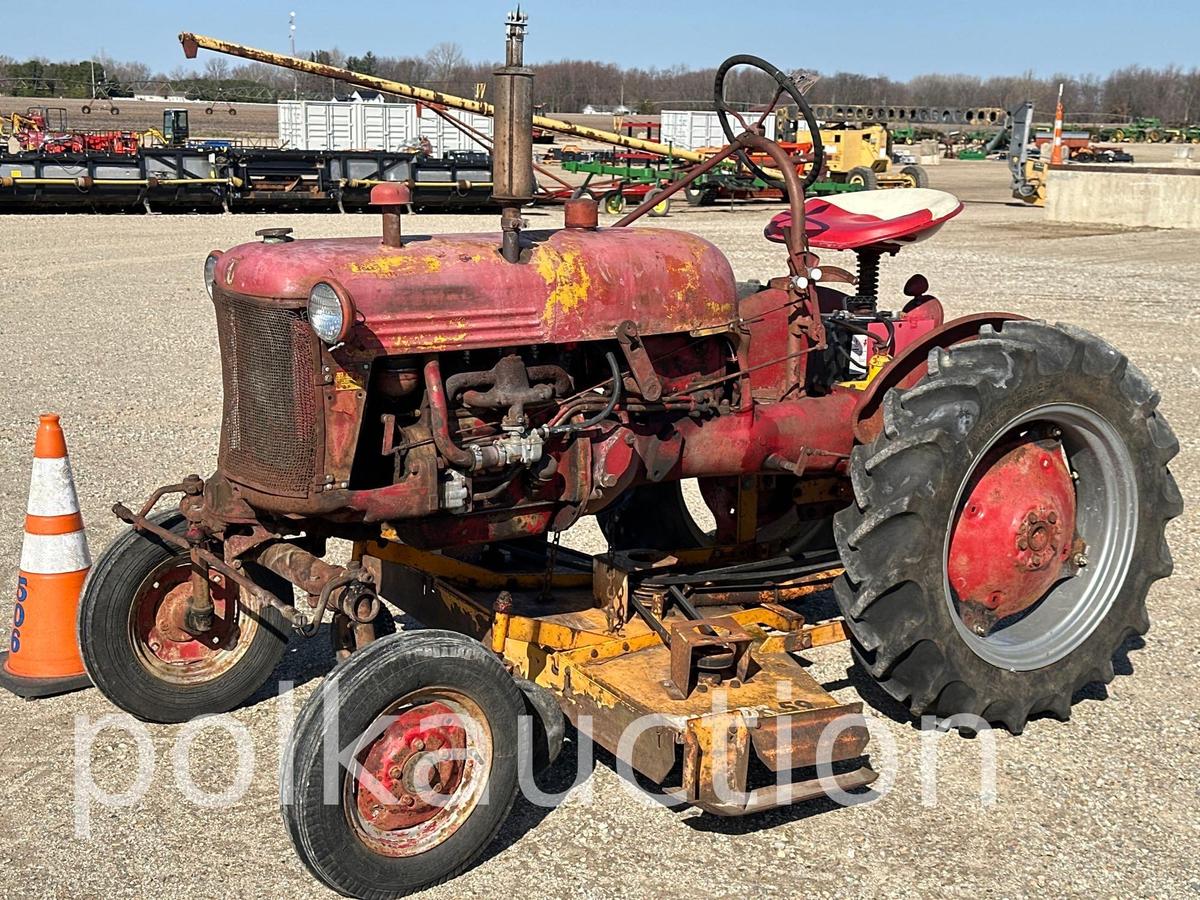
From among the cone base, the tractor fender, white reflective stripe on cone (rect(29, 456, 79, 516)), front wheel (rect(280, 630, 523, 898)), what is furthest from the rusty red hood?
the cone base

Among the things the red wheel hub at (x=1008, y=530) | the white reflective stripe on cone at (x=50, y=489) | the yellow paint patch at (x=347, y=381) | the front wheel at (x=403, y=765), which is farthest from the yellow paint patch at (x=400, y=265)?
the red wheel hub at (x=1008, y=530)

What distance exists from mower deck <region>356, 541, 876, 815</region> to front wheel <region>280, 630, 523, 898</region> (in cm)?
45

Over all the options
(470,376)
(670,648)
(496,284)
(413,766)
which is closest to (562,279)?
(496,284)

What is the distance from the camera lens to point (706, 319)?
14.6 ft

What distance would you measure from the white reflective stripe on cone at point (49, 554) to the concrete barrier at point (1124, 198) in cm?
2214

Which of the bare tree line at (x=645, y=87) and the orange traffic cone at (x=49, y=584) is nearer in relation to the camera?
the orange traffic cone at (x=49, y=584)

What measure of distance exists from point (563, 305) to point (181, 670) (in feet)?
6.43

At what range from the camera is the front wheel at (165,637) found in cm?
454

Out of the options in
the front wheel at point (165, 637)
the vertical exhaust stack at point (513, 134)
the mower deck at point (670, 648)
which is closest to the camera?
the mower deck at point (670, 648)

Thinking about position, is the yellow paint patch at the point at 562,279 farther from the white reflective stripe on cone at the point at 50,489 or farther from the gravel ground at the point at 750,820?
the white reflective stripe on cone at the point at 50,489

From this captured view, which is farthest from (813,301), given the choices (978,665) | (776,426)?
(978,665)

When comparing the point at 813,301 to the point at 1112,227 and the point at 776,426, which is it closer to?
the point at 776,426

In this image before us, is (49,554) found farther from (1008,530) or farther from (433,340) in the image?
(1008,530)

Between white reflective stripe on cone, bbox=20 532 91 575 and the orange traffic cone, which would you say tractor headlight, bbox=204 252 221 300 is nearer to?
the orange traffic cone
